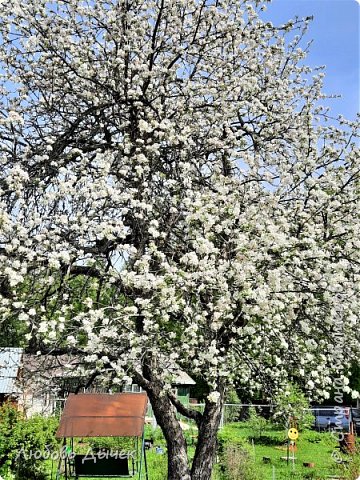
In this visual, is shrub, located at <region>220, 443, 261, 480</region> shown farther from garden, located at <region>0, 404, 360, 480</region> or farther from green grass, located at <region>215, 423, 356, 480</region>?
green grass, located at <region>215, 423, 356, 480</region>

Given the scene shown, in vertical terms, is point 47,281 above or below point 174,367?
above

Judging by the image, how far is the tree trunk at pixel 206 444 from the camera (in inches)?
263

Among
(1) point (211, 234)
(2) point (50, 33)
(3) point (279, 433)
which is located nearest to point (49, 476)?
(1) point (211, 234)

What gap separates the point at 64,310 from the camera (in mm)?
5387

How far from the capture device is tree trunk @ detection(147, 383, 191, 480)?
6598 millimetres

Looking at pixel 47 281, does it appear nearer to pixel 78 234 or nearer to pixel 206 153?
pixel 78 234

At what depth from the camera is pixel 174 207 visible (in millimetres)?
6262

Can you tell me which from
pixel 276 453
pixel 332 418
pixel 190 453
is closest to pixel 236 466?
pixel 190 453

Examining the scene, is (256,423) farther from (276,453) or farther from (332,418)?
(276,453)

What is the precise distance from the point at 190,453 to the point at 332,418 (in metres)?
7.14

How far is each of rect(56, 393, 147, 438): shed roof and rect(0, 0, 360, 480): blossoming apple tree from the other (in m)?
1.53

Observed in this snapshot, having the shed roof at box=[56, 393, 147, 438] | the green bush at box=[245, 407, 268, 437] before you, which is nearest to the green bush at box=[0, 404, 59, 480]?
the shed roof at box=[56, 393, 147, 438]

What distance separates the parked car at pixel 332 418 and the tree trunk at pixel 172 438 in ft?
33.0

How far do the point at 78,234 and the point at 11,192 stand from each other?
913 mm
